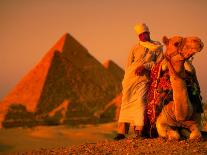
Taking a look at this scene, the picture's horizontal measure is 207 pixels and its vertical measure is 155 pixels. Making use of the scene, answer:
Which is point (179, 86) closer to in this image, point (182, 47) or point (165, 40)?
point (182, 47)

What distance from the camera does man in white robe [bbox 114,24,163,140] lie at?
28.8 feet

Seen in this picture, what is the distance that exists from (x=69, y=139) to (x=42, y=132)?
152cm

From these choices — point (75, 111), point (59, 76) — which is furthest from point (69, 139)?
point (59, 76)

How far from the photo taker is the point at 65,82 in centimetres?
5934

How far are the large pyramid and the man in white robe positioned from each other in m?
40.3

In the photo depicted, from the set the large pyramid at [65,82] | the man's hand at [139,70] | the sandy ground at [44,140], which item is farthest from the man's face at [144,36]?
the large pyramid at [65,82]

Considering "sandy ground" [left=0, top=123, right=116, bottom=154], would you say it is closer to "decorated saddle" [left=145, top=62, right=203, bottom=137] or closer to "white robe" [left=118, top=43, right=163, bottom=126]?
"white robe" [left=118, top=43, right=163, bottom=126]

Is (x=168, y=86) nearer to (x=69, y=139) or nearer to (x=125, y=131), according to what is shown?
(x=125, y=131)

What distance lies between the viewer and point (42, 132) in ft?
67.3

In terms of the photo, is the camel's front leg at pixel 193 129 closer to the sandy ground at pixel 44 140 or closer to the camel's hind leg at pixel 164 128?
the camel's hind leg at pixel 164 128

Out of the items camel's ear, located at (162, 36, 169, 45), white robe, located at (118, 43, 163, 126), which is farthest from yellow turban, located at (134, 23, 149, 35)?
camel's ear, located at (162, 36, 169, 45)

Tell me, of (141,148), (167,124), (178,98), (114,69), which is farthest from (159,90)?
(114,69)

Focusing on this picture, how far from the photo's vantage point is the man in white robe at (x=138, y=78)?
28.8 ft

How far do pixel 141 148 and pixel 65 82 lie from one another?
51885mm
